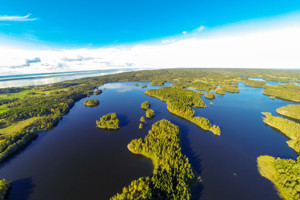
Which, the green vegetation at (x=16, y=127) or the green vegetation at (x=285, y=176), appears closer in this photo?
the green vegetation at (x=285, y=176)

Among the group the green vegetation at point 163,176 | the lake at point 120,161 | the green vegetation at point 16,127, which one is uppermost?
the green vegetation at point 163,176

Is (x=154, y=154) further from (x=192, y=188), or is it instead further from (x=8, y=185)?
(x=8, y=185)

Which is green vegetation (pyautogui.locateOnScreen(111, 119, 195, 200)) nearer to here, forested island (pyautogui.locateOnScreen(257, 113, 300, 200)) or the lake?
the lake

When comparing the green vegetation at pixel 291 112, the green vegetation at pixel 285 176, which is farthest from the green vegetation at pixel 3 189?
the green vegetation at pixel 291 112

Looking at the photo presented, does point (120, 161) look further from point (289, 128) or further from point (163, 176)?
point (289, 128)

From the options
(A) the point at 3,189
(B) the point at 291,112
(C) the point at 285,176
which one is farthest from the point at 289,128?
(A) the point at 3,189

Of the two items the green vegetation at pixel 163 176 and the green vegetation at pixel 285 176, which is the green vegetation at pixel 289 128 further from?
the green vegetation at pixel 163 176
